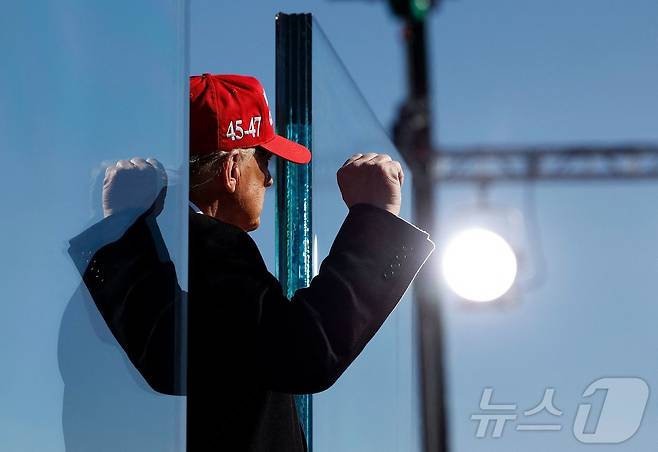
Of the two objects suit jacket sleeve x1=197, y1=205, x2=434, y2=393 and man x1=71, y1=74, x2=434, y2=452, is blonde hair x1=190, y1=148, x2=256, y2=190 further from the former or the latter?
suit jacket sleeve x1=197, y1=205, x2=434, y2=393

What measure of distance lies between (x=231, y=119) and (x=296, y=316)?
0.25 meters

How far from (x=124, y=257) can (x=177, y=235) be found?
5 centimetres

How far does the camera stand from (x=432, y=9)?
5004mm

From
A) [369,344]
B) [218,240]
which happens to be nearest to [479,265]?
[369,344]

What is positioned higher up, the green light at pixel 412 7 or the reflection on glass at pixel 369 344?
the green light at pixel 412 7

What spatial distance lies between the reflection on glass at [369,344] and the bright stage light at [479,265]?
4.52 metres

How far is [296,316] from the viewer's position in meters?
1.12

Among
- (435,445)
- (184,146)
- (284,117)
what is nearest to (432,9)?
(435,445)

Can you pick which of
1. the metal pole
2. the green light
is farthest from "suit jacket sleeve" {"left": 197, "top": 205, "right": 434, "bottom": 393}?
the metal pole

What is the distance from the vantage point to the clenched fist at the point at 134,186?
892 mm

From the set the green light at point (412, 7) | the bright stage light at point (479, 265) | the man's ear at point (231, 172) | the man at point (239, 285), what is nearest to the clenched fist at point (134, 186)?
the man at point (239, 285)

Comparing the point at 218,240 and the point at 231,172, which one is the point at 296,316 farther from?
the point at 231,172

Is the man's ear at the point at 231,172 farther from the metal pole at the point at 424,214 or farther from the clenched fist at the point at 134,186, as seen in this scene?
the metal pole at the point at 424,214

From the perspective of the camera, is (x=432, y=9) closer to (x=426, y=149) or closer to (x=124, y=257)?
(x=426, y=149)
